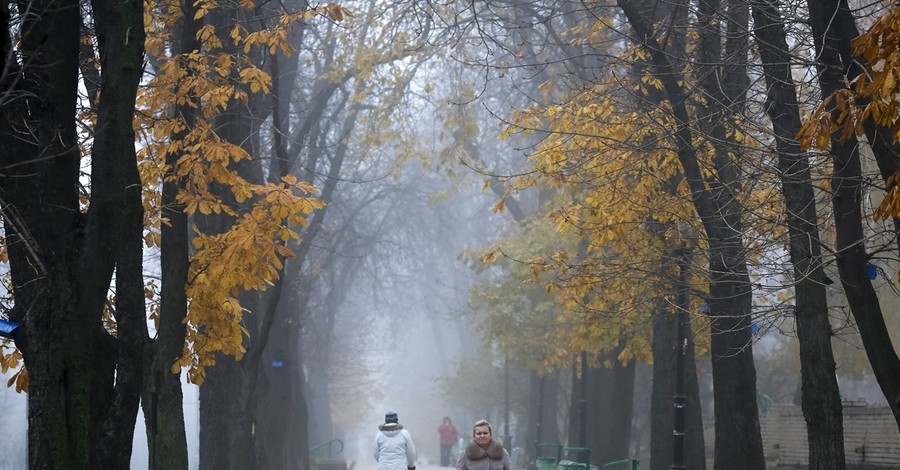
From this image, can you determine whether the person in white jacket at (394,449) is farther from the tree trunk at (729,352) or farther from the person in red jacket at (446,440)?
the person in red jacket at (446,440)

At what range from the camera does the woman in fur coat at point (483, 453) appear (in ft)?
45.6

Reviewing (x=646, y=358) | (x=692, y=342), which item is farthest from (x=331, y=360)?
(x=692, y=342)

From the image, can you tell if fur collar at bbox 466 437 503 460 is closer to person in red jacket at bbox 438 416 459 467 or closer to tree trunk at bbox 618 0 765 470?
tree trunk at bbox 618 0 765 470

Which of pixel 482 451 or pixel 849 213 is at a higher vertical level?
pixel 849 213

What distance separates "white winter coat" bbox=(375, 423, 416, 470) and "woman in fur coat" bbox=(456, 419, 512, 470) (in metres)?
3.39

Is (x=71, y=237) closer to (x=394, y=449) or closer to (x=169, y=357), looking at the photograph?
(x=169, y=357)

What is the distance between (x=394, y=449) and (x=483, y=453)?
3643 mm

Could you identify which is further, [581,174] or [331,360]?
[331,360]

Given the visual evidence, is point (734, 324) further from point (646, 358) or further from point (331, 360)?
point (331, 360)

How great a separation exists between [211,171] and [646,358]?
1325cm

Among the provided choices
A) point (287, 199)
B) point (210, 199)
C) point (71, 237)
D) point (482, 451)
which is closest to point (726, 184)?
point (482, 451)

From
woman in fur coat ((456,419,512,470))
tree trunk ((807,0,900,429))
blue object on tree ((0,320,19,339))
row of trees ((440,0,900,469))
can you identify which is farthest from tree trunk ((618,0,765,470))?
blue object on tree ((0,320,19,339))

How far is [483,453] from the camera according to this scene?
1392cm

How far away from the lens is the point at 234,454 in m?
19.0
